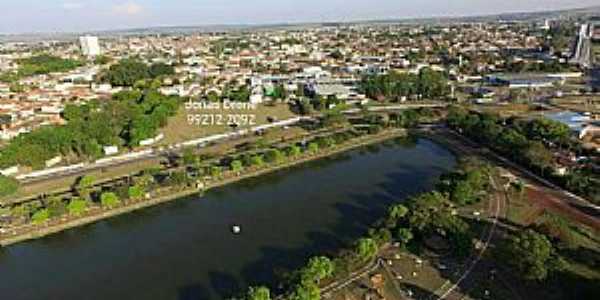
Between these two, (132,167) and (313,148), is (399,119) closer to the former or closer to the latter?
(313,148)

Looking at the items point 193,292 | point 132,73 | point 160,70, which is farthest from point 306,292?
point 160,70

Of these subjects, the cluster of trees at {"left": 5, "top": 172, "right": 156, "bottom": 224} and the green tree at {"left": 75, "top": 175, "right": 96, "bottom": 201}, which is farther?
the green tree at {"left": 75, "top": 175, "right": 96, "bottom": 201}

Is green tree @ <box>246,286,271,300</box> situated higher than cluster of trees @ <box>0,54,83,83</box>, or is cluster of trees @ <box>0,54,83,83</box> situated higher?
cluster of trees @ <box>0,54,83,83</box>

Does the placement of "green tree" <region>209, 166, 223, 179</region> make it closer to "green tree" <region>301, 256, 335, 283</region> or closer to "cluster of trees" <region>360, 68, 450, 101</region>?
"green tree" <region>301, 256, 335, 283</region>

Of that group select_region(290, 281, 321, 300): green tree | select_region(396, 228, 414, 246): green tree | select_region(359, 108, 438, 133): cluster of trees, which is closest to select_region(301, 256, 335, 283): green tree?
select_region(290, 281, 321, 300): green tree

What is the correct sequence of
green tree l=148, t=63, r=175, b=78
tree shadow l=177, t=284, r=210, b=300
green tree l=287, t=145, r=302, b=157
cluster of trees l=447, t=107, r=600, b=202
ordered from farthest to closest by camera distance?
green tree l=148, t=63, r=175, b=78 → green tree l=287, t=145, r=302, b=157 → cluster of trees l=447, t=107, r=600, b=202 → tree shadow l=177, t=284, r=210, b=300

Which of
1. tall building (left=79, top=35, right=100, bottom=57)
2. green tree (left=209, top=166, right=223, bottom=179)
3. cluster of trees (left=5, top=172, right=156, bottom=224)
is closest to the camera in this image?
cluster of trees (left=5, top=172, right=156, bottom=224)

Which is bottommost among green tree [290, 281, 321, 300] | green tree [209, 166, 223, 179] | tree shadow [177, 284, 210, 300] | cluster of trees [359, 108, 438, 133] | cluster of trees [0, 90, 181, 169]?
tree shadow [177, 284, 210, 300]

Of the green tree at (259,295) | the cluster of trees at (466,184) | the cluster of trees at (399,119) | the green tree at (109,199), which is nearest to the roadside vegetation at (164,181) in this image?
the green tree at (109,199)

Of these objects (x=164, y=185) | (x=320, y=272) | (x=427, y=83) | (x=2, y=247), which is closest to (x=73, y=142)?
(x=164, y=185)
